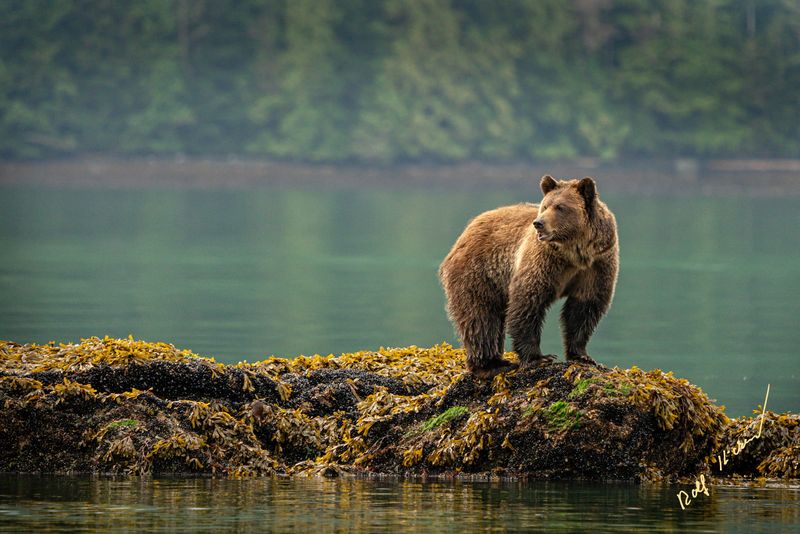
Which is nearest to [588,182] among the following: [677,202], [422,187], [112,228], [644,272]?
[644,272]

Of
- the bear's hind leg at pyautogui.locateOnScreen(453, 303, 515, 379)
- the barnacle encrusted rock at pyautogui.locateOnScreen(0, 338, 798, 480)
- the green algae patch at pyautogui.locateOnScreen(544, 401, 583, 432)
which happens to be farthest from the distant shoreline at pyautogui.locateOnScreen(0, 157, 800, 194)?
the green algae patch at pyautogui.locateOnScreen(544, 401, 583, 432)

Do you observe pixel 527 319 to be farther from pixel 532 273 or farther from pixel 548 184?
pixel 548 184

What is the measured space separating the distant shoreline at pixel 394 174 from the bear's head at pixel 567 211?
3163 inches

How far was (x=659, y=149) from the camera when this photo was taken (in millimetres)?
93250

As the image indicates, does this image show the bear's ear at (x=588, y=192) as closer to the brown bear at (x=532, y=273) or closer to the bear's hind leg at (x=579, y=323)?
the brown bear at (x=532, y=273)

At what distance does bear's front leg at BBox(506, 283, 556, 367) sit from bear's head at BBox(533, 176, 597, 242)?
39 cm

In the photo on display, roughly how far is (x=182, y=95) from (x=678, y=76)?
1208 inches

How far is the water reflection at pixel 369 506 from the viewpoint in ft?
23.9

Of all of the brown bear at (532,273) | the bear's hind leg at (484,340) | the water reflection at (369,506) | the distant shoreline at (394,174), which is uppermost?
the distant shoreline at (394,174)

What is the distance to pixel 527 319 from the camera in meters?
8.68

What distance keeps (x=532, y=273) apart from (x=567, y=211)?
421 millimetres

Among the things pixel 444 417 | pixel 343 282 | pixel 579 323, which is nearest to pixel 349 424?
pixel 444 417

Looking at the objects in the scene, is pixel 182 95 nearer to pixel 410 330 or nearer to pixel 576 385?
pixel 410 330

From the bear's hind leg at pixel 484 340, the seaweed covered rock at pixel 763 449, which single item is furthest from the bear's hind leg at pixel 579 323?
the seaweed covered rock at pixel 763 449
